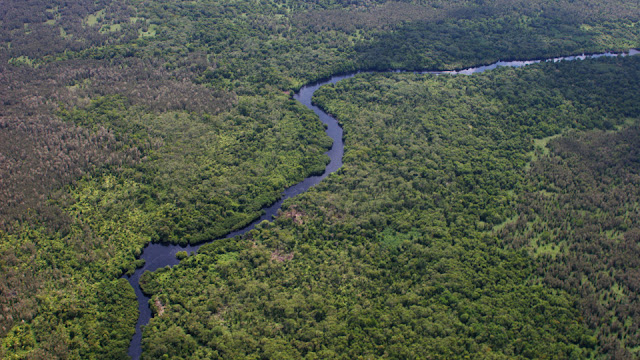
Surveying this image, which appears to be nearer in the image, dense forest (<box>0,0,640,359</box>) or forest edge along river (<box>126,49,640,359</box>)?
dense forest (<box>0,0,640,359</box>)

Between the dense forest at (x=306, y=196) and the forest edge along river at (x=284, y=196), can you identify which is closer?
the dense forest at (x=306, y=196)

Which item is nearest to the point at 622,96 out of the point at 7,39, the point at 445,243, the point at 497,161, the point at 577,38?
the point at 577,38

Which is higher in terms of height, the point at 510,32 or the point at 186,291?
the point at 510,32

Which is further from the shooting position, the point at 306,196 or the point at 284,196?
the point at 284,196

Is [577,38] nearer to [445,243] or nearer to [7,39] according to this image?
[445,243]
